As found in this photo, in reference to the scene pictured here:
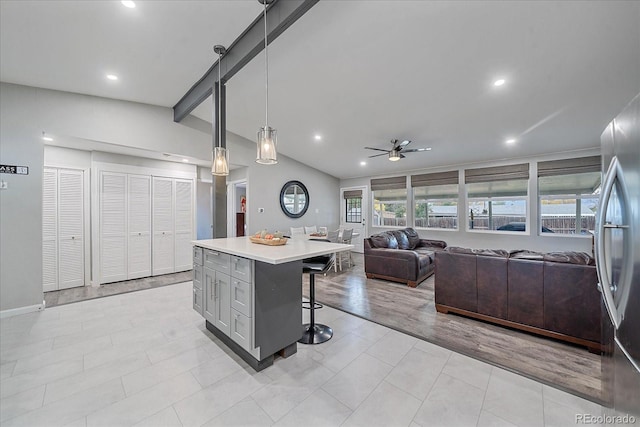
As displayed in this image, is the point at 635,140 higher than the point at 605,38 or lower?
lower

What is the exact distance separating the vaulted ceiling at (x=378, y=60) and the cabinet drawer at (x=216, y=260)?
218 cm

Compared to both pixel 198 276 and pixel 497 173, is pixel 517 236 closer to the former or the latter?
pixel 497 173

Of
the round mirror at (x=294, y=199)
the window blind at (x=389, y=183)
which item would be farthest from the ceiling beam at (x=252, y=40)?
the window blind at (x=389, y=183)

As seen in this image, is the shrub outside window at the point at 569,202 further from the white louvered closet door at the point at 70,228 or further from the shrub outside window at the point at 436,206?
the white louvered closet door at the point at 70,228

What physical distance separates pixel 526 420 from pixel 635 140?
1.60 metres

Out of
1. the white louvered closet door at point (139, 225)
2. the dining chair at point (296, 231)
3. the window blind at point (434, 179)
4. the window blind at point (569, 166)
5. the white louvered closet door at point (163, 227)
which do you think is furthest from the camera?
the window blind at point (434, 179)

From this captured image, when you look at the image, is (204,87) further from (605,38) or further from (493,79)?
A: (605,38)

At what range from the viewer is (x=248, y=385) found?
1814 millimetres

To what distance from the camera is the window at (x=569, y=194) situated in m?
4.67

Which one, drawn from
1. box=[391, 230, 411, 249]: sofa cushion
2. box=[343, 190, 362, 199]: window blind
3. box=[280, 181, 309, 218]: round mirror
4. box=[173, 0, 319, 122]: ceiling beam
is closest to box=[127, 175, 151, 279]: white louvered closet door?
box=[173, 0, 319, 122]: ceiling beam

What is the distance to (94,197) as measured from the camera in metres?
4.10

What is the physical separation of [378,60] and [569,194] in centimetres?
490

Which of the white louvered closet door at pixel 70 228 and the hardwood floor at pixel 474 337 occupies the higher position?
the white louvered closet door at pixel 70 228

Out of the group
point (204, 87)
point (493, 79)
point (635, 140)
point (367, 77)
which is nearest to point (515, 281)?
point (635, 140)
